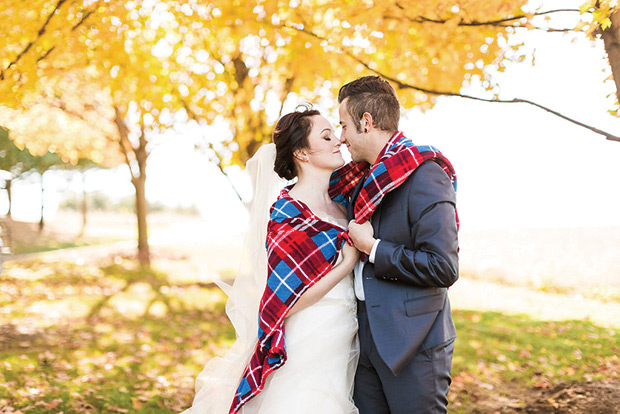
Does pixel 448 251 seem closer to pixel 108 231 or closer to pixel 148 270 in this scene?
pixel 148 270

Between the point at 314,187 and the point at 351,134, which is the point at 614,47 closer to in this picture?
the point at 351,134

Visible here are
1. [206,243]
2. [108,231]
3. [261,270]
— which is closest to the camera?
[261,270]

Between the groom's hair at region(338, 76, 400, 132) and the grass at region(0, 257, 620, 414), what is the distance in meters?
3.67

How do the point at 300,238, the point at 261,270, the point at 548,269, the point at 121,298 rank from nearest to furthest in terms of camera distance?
the point at 300,238 → the point at 261,270 → the point at 121,298 → the point at 548,269

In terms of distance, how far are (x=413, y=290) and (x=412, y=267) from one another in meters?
0.19

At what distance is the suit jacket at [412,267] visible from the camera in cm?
231

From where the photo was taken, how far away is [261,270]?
3236 millimetres

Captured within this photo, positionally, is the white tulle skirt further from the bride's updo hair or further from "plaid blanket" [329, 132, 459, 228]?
the bride's updo hair

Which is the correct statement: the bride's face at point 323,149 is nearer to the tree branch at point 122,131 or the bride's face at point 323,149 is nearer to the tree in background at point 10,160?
the tree branch at point 122,131

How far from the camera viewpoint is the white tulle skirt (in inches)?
106

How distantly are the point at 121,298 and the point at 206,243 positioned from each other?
13694 millimetres

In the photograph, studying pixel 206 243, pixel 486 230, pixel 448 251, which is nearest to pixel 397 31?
pixel 448 251

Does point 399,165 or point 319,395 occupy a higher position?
point 399,165

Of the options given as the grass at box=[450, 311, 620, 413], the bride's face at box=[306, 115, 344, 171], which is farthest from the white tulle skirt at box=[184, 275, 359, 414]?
the grass at box=[450, 311, 620, 413]
